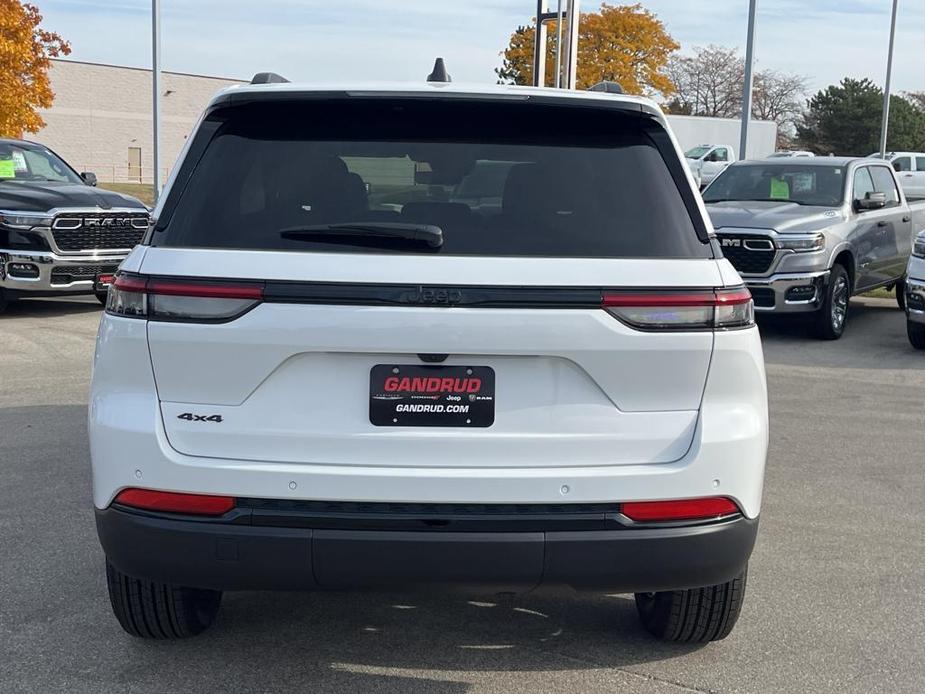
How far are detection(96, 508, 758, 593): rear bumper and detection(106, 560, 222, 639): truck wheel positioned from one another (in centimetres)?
46

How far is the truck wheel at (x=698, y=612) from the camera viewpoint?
12.1 ft

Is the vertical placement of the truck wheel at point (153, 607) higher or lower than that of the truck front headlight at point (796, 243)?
lower

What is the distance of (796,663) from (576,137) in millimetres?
1953

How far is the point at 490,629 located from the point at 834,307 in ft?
28.9

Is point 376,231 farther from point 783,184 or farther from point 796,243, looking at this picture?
point 783,184

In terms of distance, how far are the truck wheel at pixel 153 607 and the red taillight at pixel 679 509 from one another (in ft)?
4.89

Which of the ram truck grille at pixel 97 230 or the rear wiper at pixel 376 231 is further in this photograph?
the ram truck grille at pixel 97 230

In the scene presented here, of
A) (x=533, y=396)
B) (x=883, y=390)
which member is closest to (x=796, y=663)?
(x=533, y=396)

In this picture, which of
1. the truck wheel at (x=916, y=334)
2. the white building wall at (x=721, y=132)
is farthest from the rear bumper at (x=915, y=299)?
the white building wall at (x=721, y=132)

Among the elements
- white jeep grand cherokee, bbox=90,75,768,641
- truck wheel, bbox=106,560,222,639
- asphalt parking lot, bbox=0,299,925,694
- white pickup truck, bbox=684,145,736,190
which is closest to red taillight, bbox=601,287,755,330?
white jeep grand cherokee, bbox=90,75,768,641

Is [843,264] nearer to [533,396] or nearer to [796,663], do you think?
[796,663]

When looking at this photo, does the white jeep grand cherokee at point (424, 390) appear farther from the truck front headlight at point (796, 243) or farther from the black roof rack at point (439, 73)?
the truck front headlight at point (796, 243)

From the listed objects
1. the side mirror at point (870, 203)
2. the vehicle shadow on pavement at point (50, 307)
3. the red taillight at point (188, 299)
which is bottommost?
the vehicle shadow on pavement at point (50, 307)

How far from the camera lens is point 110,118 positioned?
65.9 meters
